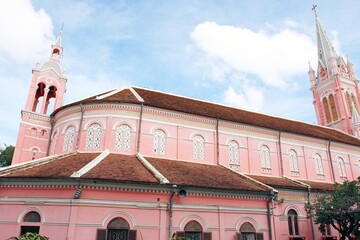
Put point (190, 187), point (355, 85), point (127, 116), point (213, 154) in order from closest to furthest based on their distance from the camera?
point (190, 187) < point (127, 116) < point (213, 154) < point (355, 85)

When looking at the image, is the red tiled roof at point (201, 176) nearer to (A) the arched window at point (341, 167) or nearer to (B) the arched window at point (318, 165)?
(B) the arched window at point (318, 165)

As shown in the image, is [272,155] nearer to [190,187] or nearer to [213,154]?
[213,154]

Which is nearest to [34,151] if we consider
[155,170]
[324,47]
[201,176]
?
[155,170]

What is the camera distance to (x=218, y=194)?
1603 centimetres

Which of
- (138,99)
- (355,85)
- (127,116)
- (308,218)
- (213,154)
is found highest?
(355,85)

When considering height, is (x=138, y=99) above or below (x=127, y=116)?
above

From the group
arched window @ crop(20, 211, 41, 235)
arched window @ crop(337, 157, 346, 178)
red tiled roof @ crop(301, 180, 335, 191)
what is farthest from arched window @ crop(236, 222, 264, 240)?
arched window @ crop(337, 157, 346, 178)

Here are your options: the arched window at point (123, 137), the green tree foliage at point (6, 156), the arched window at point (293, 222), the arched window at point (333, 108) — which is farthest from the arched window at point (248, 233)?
the green tree foliage at point (6, 156)

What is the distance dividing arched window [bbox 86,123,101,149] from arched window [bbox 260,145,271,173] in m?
13.1

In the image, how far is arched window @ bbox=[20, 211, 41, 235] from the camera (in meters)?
13.5

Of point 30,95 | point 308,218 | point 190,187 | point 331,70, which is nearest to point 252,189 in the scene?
point 190,187

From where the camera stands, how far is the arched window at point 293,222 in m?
19.2

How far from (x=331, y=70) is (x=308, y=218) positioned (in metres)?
28.1

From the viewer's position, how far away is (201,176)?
680 inches
